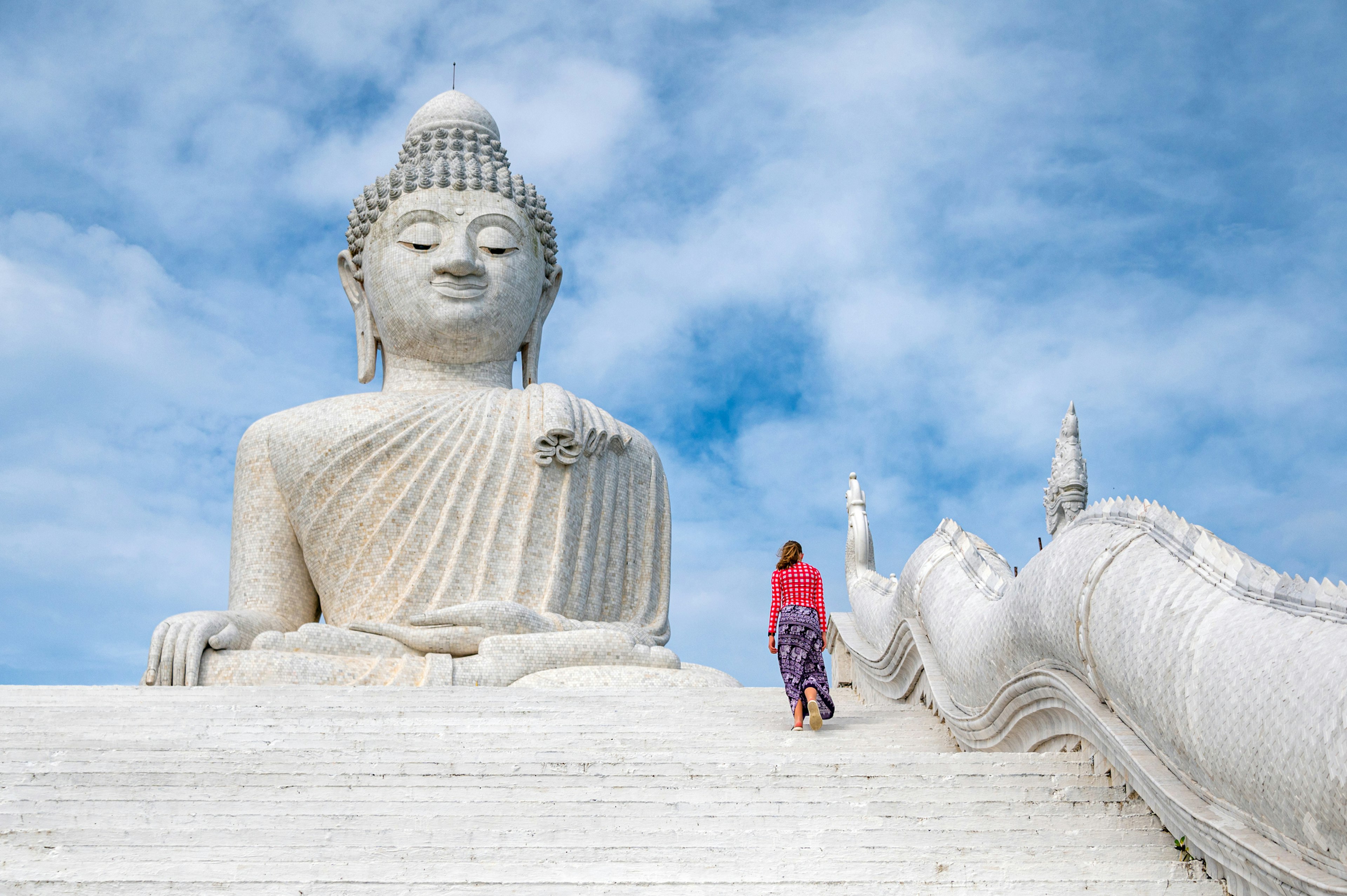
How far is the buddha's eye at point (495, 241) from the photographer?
1065 centimetres

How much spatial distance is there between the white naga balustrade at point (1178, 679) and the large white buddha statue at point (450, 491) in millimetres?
3451

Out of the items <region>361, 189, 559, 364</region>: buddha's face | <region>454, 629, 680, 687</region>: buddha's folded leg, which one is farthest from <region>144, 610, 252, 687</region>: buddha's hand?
<region>361, 189, 559, 364</region>: buddha's face

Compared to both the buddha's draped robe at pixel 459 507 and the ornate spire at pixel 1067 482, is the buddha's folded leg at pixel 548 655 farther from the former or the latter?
the ornate spire at pixel 1067 482

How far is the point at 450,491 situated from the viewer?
993 centimetres

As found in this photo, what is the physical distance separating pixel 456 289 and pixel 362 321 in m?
1.22

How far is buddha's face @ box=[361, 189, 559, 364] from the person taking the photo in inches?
416

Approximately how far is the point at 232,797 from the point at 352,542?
17.1ft

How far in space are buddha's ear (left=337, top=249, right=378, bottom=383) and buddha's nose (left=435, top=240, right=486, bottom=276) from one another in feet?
3.48

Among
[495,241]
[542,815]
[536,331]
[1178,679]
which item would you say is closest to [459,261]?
[495,241]

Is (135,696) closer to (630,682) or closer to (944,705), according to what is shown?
(630,682)

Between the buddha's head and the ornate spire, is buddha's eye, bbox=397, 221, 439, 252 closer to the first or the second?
the buddha's head

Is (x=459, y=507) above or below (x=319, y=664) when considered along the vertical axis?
above

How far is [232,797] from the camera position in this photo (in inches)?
188

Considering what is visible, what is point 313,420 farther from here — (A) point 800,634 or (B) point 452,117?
(A) point 800,634
